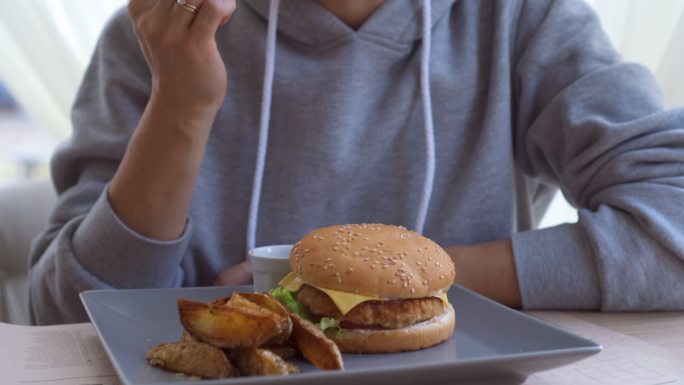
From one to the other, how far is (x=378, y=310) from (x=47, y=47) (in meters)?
1.84

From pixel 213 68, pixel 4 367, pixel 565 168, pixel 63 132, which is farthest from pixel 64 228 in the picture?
pixel 63 132

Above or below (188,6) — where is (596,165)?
below

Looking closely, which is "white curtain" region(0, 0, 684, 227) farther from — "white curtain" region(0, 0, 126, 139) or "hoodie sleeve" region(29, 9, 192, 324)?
"hoodie sleeve" region(29, 9, 192, 324)

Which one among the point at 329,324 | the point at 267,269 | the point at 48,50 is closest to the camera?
the point at 329,324

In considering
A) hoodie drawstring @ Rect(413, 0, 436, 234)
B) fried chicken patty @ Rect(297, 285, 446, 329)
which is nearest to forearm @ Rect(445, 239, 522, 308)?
hoodie drawstring @ Rect(413, 0, 436, 234)

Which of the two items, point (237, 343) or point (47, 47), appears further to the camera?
point (47, 47)

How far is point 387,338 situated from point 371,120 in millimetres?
624

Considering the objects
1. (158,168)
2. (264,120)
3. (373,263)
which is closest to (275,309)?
(373,263)

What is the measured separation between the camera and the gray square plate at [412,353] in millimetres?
661

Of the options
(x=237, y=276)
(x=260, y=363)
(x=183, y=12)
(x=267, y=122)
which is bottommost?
(x=237, y=276)

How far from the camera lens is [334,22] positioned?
1.31m

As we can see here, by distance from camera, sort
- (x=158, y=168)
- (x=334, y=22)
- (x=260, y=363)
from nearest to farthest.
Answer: (x=260, y=363), (x=158, y=168), (x=334, y=22)

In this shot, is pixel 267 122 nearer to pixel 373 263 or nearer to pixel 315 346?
pixel 373 263

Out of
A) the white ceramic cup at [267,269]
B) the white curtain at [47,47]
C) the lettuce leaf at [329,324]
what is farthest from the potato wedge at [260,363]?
the white curtain at [47,47]
